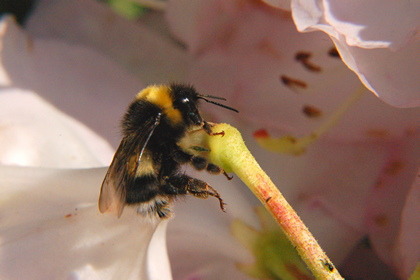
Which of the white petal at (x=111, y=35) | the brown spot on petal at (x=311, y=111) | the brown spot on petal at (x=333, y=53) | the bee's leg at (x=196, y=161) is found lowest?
the white petal at (x=111, y=35)

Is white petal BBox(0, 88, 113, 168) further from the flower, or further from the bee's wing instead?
the bee's wing

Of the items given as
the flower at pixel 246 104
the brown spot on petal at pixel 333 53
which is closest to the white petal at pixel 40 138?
the flower at pixel 246 104

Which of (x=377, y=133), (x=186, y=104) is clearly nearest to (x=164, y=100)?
(x=186, y=104)

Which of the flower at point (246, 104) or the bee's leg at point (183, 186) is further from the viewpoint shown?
the flower at point (246, 104)

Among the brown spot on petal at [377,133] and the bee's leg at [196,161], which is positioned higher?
the brown spot on petal at [377,133]

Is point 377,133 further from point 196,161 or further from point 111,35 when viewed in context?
point 111,35

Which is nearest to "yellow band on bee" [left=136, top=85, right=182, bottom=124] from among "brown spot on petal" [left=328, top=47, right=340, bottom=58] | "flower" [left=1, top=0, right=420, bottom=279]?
"flower" [left=1, top=0, right=420, bottom=279]

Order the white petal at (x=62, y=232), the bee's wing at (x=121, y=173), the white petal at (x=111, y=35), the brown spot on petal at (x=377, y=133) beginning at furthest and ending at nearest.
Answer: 1. the white petal at (x=111, y=35)
2. the brown spot on petal at (x=377, y=133)
3. the white petal at (x=62, y=232)
4. the bee's wing at (x=121, y=173)

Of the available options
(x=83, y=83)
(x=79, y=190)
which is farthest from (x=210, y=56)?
(x=79, y=190)

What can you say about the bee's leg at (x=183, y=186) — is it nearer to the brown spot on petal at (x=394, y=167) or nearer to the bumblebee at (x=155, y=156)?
the bumblebee at (x=155, y=156)
